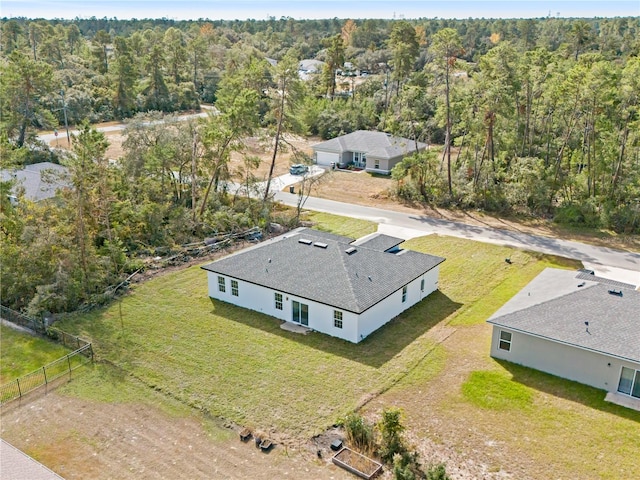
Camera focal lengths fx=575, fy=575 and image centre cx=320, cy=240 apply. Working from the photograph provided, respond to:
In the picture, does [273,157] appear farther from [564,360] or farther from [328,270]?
[564,360]

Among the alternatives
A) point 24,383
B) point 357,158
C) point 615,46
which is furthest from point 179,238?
point 615,46

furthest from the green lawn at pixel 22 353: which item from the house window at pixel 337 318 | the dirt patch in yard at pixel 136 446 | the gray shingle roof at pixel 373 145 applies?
the gray shingle roof at pixel 373 145

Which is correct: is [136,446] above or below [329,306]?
below

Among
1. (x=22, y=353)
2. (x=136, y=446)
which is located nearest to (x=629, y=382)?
(x=136, y=446)

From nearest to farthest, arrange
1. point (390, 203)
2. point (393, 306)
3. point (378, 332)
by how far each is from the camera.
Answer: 1. point (378, 332)
2. point (393, 306)
3. point (390, 203)

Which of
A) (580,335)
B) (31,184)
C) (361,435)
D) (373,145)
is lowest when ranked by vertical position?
(361,435)

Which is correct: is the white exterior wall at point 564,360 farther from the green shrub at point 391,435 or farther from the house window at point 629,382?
the green shrub at point 391,435
